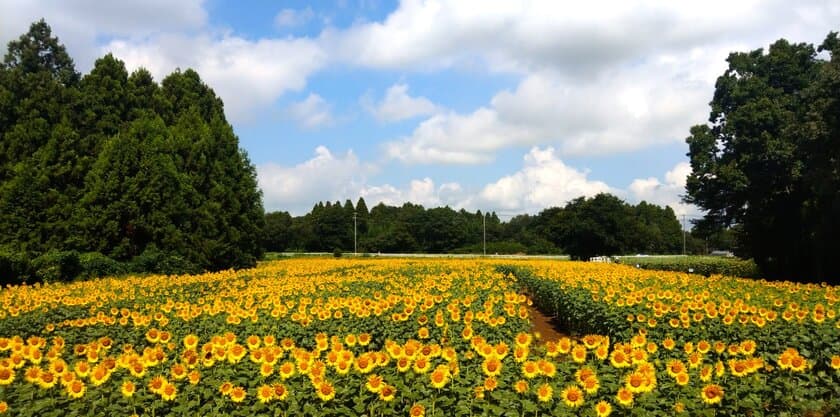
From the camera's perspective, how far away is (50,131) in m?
28.5

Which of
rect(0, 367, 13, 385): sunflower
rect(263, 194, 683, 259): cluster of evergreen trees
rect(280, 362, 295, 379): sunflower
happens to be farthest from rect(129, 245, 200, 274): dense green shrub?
rect(263, 194, 683, 259): cluster of evergreen trees

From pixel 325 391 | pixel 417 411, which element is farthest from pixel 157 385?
pixel 417 411

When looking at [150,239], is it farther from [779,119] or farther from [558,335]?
[779,119]

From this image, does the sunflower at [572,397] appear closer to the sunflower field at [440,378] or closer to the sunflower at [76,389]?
the sunflower field at [440,378]

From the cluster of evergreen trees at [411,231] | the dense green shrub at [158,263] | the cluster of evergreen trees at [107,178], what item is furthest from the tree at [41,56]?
the cluster of evergreen trees at [411,231]

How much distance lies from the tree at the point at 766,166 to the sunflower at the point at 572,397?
24.5 m

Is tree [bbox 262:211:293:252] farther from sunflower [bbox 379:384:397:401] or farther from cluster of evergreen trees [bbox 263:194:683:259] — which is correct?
sunflower [bbox 379:384:397:401]

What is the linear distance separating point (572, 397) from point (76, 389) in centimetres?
349

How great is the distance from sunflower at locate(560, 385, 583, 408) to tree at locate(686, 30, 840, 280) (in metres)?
24.5

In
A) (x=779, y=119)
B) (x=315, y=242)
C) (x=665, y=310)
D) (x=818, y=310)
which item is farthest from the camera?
(x=315, y=242)

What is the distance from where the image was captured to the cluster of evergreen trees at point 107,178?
23219 mm

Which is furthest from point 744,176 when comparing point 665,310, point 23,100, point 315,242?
point 315,242

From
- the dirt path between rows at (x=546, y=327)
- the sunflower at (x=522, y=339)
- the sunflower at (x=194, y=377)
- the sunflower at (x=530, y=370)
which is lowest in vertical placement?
the dirt path between rows at (x=546, y=327)

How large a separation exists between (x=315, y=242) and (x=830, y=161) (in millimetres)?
69685
